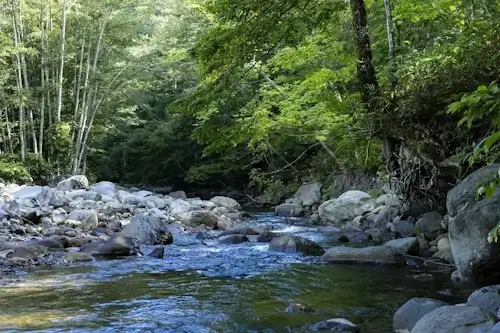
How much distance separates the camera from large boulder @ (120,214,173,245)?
961cm

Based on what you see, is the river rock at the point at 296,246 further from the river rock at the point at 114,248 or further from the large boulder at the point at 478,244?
the large boulder at the point at 478,244

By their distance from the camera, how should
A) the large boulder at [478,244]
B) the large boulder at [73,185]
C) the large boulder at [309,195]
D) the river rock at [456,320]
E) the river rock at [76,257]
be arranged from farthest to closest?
the large boulder at [73,185], the large boulder at [309,195], the river rock at [76,257], the large boulder at [478,244], the river rock at [456,320]

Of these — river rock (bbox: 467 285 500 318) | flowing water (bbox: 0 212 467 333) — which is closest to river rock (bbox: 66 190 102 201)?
flowing water (bbox: 0 212 467 333)

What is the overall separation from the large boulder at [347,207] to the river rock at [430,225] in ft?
11.2

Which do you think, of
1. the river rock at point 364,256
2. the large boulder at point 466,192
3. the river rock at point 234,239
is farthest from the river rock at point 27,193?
the large boulder at point 466,192

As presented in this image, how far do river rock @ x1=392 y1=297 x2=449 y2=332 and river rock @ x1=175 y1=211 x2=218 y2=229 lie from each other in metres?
8.60


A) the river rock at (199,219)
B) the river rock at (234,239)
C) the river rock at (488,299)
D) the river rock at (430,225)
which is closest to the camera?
the river rock at (488,299)

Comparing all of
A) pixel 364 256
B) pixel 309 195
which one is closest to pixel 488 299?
pixel 364 256

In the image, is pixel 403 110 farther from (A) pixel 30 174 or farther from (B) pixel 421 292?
(A) pixel 30 174

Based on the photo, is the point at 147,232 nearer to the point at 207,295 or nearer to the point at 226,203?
the point at 207,295

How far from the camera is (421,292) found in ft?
18.1

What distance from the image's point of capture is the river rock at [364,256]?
23.4 feet

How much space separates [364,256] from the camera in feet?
23.8

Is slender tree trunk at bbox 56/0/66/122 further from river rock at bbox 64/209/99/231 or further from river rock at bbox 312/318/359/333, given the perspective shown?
river rock at bbox 312/318/359/333
